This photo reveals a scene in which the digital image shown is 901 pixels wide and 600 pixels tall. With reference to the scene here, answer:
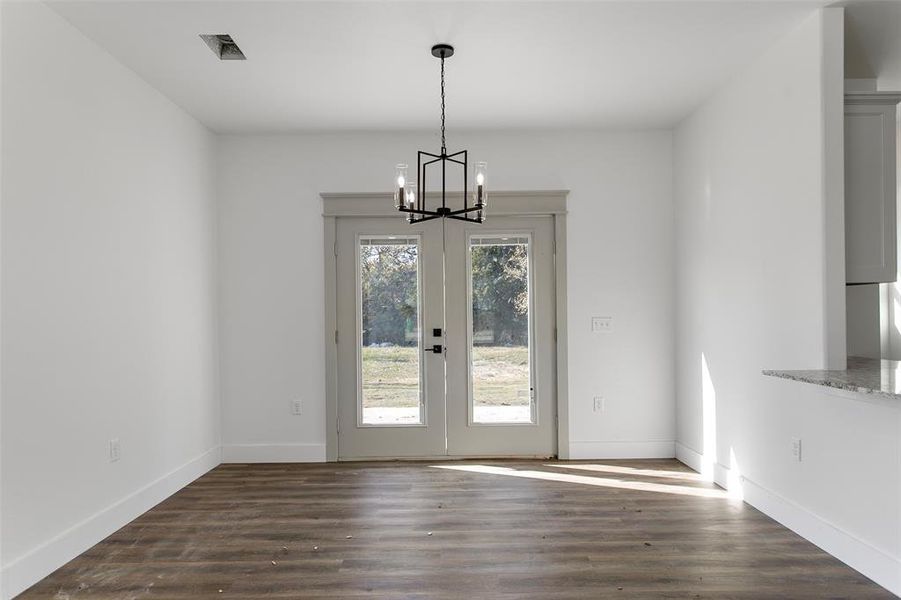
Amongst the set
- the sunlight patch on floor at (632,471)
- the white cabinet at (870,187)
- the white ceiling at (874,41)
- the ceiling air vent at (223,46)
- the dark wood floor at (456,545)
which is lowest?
the sunlight patch on floor at (632,471)

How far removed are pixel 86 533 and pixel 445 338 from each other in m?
2.77

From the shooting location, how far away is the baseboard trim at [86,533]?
2631 mm

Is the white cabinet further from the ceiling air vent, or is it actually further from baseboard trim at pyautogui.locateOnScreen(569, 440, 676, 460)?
the ceiling air vent

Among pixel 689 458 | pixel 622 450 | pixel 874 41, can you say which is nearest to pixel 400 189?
pixel 874 41

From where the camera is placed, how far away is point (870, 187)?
3.07 meters

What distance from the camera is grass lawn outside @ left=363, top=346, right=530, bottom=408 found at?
498 cm

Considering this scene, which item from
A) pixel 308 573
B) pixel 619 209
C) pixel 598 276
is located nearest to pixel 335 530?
pixel 308 573

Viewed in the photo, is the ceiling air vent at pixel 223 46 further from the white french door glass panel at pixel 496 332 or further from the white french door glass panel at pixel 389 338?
the white french door glass panel at pixel 496 332

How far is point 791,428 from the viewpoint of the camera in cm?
325

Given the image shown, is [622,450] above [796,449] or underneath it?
underneath

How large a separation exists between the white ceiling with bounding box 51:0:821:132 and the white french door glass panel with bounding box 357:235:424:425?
1.13 meters

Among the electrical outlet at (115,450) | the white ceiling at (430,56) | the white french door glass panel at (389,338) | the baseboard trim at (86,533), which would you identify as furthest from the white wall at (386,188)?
the electrical outlet at (115,450)

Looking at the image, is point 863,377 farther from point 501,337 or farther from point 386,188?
point 386,188

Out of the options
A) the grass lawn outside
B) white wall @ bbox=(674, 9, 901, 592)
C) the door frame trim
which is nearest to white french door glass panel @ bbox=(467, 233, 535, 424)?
the grass lawn outside
